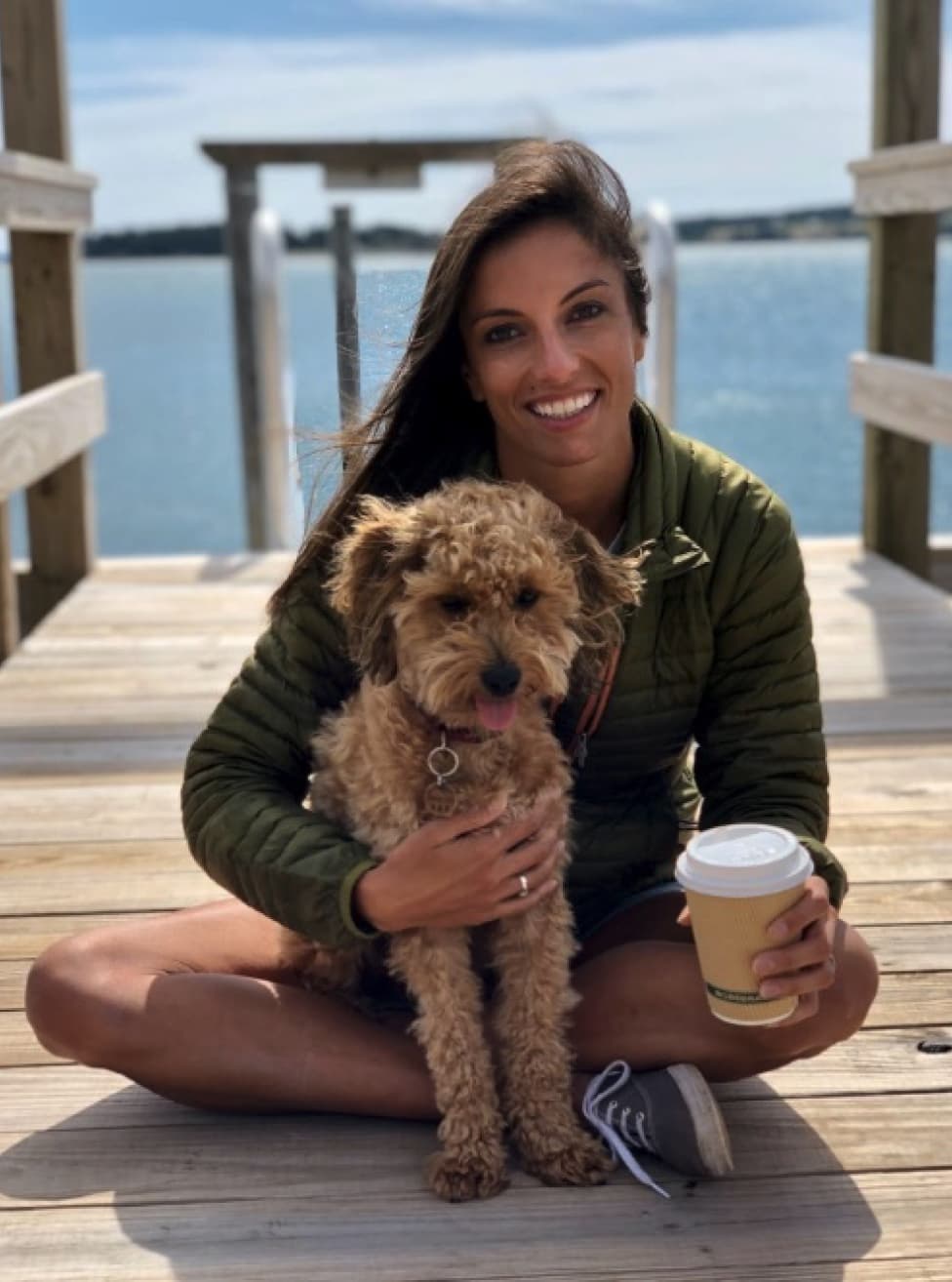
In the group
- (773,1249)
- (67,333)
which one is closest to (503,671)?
(773,1249)

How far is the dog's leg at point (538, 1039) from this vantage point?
2209 millimetres

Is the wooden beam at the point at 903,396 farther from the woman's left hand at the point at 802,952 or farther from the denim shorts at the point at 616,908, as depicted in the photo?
the woman's left hand at the point at 802,952

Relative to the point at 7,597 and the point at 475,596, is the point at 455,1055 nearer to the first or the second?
the point at 475,596

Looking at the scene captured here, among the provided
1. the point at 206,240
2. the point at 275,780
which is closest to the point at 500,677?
the point at 275,780

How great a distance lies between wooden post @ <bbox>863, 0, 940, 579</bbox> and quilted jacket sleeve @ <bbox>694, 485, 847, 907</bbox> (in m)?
3.75

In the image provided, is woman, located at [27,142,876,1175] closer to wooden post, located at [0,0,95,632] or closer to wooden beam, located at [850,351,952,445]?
wooden beam, located at [850,351,952,445]

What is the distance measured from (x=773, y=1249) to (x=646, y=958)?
0.46 metres

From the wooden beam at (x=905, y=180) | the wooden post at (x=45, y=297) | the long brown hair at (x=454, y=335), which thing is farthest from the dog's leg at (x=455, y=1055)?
the wooden post at (x=45, y=297)

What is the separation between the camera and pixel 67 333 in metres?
5.84

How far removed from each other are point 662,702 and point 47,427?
3204 millimetres

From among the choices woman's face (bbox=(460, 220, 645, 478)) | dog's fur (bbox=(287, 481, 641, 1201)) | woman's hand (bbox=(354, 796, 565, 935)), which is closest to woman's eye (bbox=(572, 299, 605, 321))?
woman's face (bbox=(460, 220, 645, 478))

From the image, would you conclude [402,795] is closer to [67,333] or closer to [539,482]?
[539,482]

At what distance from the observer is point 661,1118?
220cm

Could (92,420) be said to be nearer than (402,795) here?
No
